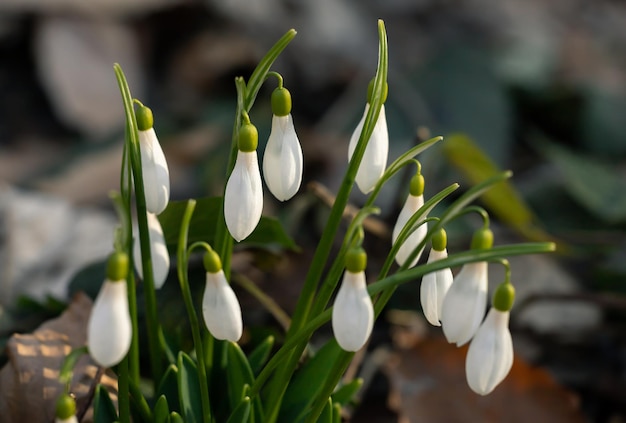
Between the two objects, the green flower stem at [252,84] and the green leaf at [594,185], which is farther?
the green leaf at [594,185]

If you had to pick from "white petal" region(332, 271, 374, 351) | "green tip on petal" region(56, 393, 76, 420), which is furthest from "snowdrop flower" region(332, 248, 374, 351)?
"green tip on petal" region(56, 393, 76, 420)

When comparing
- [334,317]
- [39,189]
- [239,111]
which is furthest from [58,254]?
[334,317]

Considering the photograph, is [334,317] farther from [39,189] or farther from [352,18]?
[352,18]

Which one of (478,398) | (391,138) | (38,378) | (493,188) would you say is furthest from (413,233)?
(391,138)

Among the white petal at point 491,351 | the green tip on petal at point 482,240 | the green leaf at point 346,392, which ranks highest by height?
the green tip on petal at point 482,240

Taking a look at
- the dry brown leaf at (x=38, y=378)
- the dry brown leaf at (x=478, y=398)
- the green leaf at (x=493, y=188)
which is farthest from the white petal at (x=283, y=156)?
the green leaf at (x=493, y=188)

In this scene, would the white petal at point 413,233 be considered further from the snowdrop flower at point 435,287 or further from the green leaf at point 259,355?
the green leaf at point 259,355
